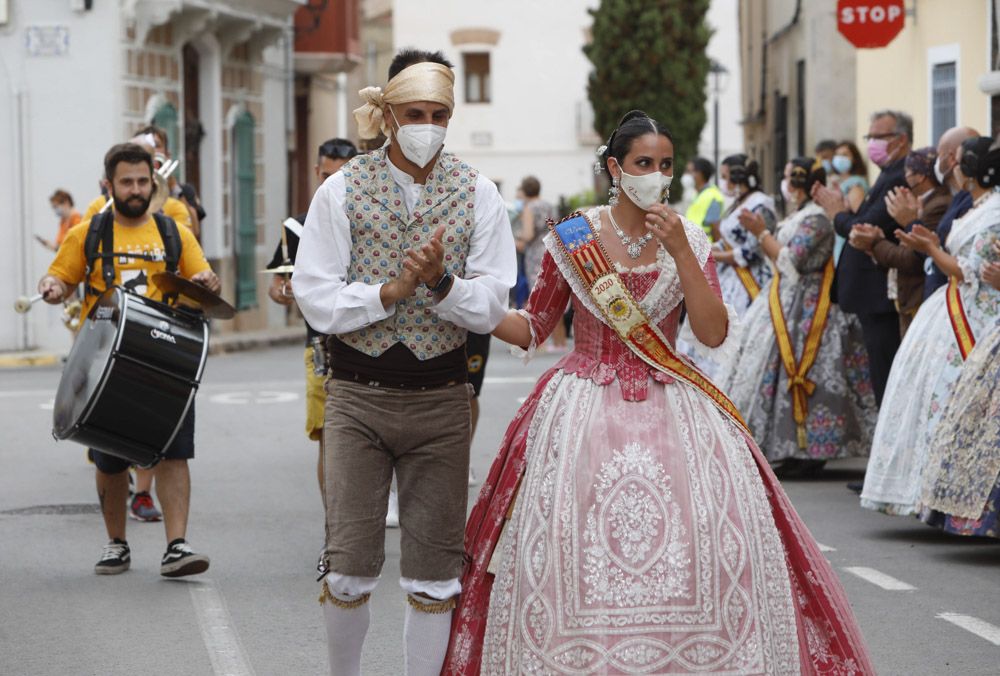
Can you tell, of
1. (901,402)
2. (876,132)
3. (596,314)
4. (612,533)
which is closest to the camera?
(612,533)

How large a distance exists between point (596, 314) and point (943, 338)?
14.3 ft

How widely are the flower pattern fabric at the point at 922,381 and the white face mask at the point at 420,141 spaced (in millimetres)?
4447

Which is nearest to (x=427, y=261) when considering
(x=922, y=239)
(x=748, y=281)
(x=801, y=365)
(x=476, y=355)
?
(x=922, y=239)

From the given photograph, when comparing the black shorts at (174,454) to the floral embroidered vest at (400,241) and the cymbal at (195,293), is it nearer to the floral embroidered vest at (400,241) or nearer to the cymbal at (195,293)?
the cymbal at (195,293)

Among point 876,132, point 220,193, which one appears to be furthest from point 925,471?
point 220,193

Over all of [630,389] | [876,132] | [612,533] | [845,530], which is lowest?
[845,530]

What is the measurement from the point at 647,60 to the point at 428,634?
109 ft

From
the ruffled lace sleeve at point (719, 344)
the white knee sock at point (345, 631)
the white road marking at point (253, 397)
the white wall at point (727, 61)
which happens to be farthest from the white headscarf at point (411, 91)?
the white wall at point (727, 61)

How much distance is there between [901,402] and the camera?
995cm

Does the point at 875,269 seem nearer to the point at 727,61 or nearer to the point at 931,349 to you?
the point at 931,349

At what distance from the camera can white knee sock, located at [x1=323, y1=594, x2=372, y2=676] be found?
5.57 meters

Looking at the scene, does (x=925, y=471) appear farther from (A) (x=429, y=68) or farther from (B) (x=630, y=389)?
(A) (x=429, y=68)

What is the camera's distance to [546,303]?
5879 millimetres

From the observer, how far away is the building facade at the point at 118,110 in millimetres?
22984
